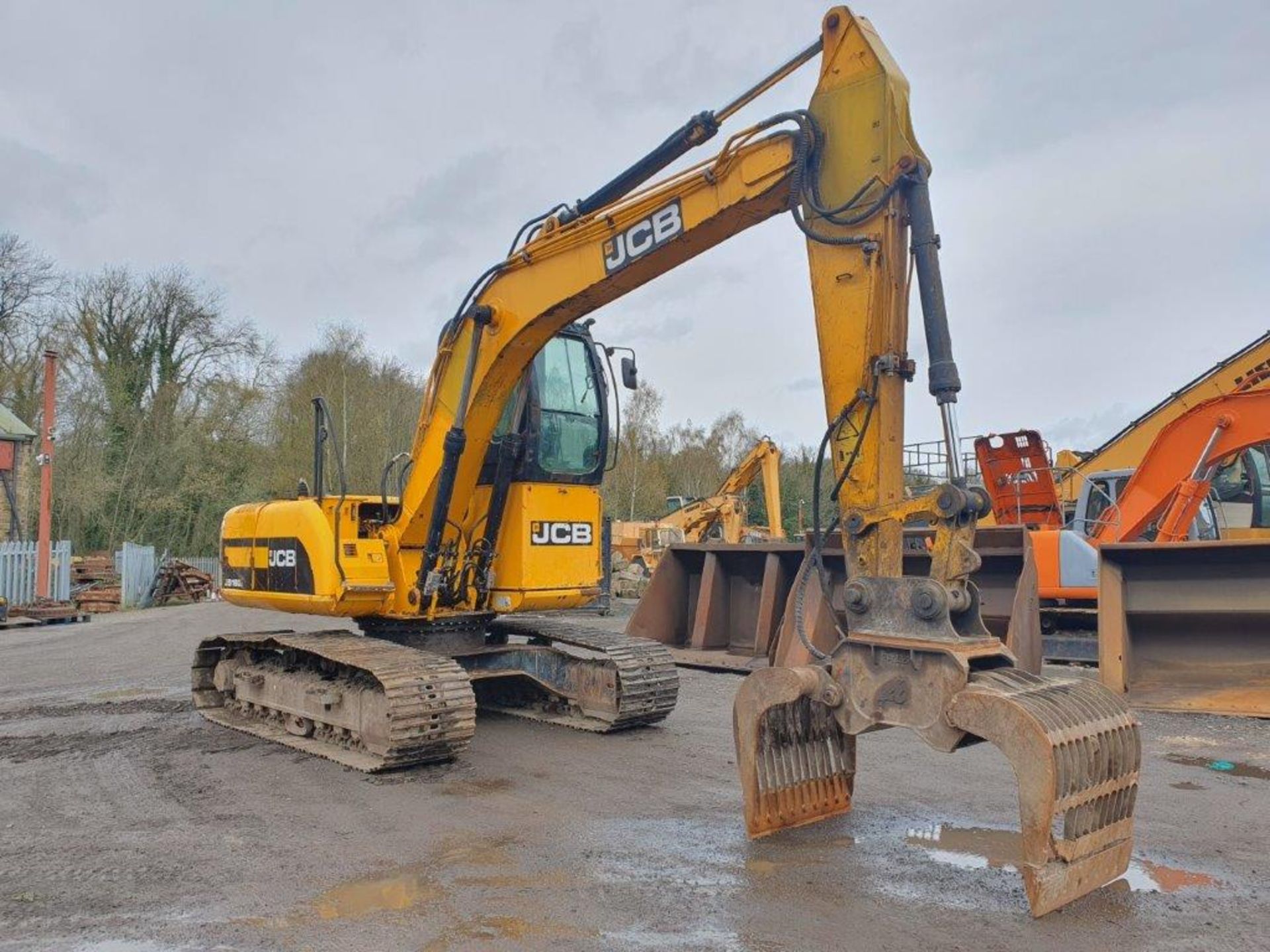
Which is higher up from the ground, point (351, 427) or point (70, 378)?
point (70, 378)

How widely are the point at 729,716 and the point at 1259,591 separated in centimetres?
416

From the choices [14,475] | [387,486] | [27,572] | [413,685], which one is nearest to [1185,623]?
[413,685]

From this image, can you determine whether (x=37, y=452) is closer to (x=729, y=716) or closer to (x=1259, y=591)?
(x=729, y=716)

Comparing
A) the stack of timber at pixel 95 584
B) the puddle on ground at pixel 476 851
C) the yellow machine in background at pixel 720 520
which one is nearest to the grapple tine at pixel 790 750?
the puddle on ground at pixel 476 851

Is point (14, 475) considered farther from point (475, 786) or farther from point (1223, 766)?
point (1223, 766)

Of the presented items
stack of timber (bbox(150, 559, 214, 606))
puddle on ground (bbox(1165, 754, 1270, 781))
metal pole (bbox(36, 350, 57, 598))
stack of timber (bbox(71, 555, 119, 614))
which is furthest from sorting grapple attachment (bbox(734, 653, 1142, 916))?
stack of timber (bbox(150, 559, 214, 606))

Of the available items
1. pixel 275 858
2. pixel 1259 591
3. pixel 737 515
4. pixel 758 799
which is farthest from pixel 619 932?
pixel 737 515

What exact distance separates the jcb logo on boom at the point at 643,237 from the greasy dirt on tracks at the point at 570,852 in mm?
2980

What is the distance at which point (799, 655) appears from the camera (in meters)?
8.34

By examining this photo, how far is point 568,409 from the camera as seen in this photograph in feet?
23.7

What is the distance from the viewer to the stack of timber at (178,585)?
24.3m

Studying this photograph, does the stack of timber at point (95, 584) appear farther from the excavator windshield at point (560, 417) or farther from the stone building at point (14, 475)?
the excavator windshield at point (560, 417)

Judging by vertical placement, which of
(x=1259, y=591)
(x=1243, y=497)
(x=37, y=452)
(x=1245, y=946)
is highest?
(x=37, y=452)

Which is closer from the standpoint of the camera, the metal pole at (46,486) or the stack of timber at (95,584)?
the metal pole at (46,486)
